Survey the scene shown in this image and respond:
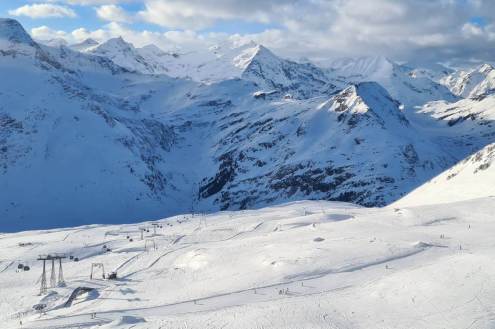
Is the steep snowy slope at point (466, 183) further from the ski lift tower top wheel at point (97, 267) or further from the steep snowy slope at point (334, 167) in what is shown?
the ski lift tower top wheel at point (97, 267)

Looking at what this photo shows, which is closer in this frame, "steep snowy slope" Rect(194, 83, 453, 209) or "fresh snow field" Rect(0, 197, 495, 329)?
"fresh snow field" Rect(0, 197, 495, 329)

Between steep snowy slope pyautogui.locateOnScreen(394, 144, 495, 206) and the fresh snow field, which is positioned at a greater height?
the fresh snow field

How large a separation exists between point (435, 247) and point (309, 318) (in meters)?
17.4

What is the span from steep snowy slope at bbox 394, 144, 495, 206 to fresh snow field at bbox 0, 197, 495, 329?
18.9 m

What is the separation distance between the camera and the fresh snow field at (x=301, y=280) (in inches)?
1053

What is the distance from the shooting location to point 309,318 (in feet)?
86.7

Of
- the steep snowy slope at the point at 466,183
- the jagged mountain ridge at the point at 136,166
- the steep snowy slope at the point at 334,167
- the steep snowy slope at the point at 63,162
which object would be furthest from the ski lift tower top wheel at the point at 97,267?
the steep snowy slope at the point at 334,167

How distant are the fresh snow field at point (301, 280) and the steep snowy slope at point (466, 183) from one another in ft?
61.9

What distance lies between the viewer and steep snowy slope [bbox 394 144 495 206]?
73.6 meters

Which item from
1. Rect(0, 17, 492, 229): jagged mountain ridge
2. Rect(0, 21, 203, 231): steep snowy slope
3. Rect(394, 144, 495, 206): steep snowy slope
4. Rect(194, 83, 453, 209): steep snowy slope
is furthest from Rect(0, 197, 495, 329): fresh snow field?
Rect(194, 83, 453, 209): steep snowy slope

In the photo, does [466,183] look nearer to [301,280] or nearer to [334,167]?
[301,280]

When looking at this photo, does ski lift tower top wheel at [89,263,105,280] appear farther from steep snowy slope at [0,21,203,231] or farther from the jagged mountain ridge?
the jagged mountain ridge

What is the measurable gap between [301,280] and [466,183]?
5556 centimetres

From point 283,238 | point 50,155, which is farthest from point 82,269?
point 50,155
